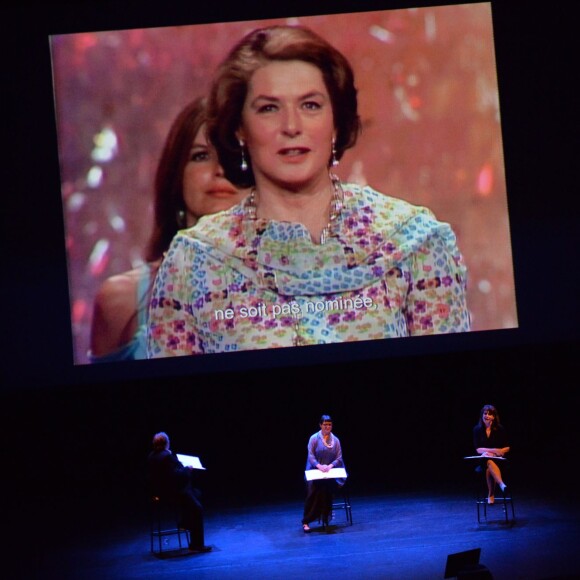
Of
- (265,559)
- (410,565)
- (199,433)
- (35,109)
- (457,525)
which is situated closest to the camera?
(410,565)

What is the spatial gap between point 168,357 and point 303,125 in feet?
6.96

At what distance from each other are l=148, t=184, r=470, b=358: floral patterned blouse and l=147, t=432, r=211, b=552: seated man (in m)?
1.36

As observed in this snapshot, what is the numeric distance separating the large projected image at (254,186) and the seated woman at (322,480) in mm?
936

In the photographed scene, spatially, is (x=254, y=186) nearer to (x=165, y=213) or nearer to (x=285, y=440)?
(x=165, y=213)

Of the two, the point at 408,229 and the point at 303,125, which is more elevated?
the point at 303,125

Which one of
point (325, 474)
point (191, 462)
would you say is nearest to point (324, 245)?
point (325, 474)

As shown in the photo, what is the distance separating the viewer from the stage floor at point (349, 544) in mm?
6328

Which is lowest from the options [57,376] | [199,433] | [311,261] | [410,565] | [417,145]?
[410,565]

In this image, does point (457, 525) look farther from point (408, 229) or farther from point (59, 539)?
point (59, 539)

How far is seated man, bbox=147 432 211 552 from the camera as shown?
22.9 ft

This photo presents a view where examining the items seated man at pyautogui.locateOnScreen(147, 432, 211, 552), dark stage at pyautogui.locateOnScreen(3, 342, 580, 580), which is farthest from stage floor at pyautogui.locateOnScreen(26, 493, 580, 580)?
seated man at pyautogui.locateOnScreen(147, 432, 211, 552)

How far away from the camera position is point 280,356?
8328 millimetres

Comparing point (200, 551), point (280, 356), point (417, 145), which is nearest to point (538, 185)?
point (417, 145)

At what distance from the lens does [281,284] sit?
8195 millimetres
